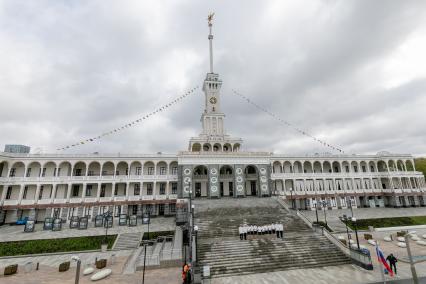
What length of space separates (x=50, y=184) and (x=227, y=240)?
36990 mm

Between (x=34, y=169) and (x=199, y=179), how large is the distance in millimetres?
32185

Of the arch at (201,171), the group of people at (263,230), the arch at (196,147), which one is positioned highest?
the arch at (196,147)

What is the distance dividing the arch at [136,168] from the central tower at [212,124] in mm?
11835

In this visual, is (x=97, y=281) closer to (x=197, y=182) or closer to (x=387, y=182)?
(x=197, y=182)

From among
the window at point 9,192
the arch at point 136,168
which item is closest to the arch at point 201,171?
the arch at point 136,168

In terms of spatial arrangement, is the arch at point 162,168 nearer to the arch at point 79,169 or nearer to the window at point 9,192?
the arch at point 79,169

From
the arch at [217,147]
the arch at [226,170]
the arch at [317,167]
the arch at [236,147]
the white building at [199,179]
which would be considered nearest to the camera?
the white building at [199,179]

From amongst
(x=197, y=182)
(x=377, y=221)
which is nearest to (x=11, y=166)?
(x=197, y=182)

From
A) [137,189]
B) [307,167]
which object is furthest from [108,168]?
[307,167]

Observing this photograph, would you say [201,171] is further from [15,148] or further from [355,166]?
[15,148]

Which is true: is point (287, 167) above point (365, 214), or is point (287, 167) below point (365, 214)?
above

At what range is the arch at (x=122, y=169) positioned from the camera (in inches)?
1811

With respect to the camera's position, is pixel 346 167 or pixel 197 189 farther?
pixel 346 167

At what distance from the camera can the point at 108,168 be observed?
4619 centimetres
